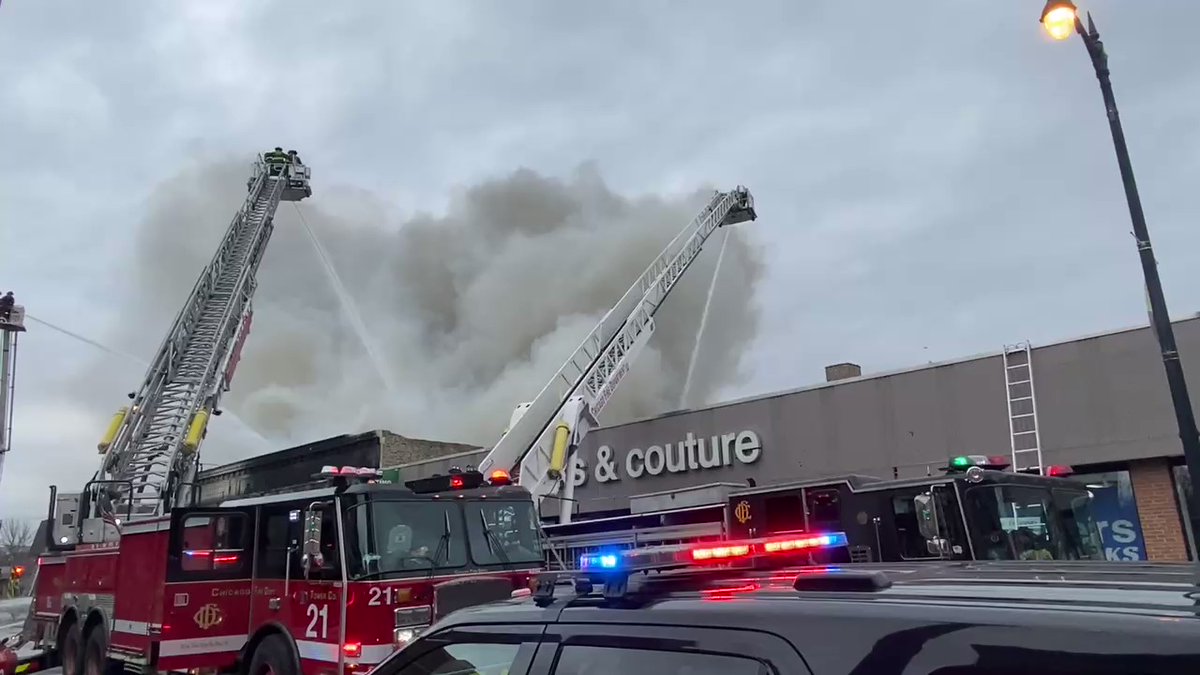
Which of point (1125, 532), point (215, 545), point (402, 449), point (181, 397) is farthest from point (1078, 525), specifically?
point (402, 449)

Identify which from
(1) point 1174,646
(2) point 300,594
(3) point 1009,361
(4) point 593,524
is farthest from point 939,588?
(3) point 1009,361

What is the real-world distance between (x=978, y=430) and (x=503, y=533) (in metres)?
8.39

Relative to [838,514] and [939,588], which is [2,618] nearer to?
[838,514]

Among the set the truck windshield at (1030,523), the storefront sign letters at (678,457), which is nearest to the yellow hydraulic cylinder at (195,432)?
the storefront sign letters at (678,457)

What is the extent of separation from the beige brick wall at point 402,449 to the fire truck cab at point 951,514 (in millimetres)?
18546

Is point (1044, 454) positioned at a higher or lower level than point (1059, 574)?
higher

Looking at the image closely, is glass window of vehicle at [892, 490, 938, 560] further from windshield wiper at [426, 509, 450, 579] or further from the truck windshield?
windshield wiper at [426, 509, 450, 579]

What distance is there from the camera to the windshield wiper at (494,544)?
7500 millimetres

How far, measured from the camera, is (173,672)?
8234 millimetres

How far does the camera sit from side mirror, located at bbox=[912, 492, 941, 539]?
6.61m

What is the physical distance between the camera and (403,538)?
23.1 feet

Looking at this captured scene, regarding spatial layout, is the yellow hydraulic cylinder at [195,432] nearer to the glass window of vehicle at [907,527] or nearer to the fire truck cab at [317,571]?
the fire truck cab at [317,571]

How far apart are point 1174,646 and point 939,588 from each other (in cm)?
47

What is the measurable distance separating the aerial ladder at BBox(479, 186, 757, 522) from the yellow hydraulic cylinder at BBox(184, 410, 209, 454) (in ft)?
16.5
